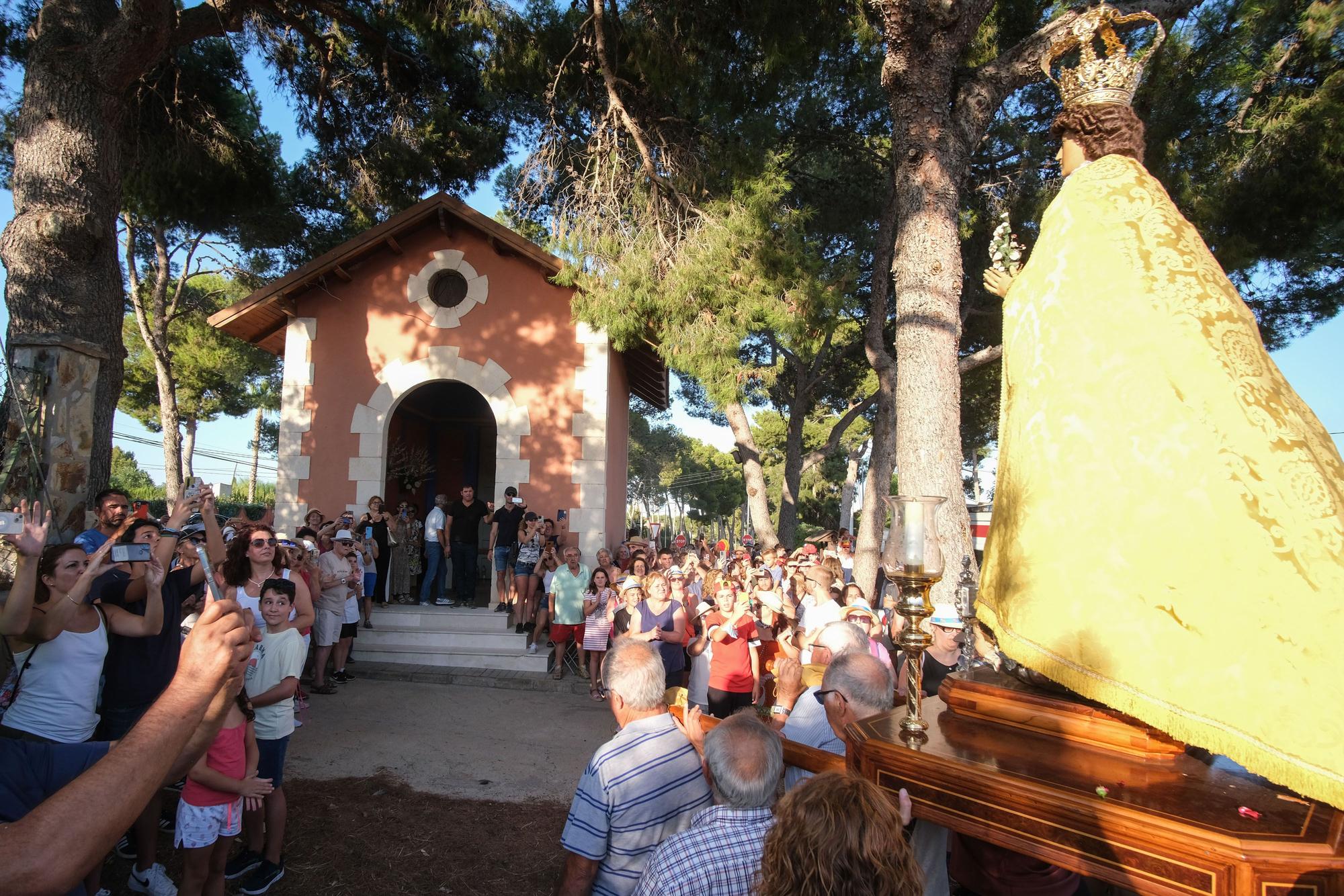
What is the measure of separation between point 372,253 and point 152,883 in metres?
8.07

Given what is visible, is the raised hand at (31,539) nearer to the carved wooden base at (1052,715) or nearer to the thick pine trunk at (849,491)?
the carved wooden base at (1052,715)

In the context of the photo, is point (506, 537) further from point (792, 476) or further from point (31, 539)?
point (792, 476)

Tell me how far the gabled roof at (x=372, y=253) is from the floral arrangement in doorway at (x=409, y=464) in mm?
2618

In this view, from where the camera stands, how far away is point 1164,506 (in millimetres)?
1818

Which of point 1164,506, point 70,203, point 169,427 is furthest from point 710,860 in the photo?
point 169,427

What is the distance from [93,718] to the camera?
3494 millimetres

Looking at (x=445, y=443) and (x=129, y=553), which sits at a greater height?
(x=445, y=443)

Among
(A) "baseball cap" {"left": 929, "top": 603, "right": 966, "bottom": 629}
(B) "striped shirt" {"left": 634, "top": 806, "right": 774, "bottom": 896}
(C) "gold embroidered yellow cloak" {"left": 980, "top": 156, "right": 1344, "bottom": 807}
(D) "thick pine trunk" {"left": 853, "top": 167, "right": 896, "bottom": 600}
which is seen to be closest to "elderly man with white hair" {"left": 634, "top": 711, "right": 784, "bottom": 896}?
(B) "striped shirt" {"left": 634, "top": 806, "right": 774, "bottom": 896}

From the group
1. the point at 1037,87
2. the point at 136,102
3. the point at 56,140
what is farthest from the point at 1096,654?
the point at 1037,87

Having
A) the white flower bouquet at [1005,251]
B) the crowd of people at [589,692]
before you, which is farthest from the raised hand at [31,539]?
the white flower bouquet at [1005,251]

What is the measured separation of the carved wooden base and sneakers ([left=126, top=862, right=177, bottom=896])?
386 centimetres

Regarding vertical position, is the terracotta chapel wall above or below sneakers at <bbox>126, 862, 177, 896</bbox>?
above

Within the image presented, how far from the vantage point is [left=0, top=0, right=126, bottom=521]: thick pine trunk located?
604cm

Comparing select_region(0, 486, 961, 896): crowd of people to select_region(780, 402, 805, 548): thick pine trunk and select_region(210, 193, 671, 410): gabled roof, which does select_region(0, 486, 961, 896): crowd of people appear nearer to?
select_region(210, 193, 671, 410): gabled roof
